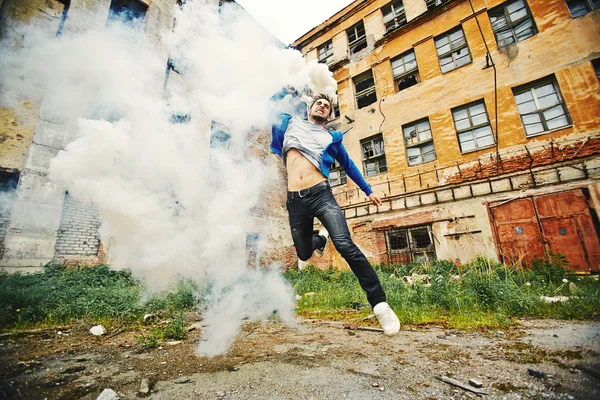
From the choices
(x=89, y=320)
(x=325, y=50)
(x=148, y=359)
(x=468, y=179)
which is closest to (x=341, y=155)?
(x=148, y=359)

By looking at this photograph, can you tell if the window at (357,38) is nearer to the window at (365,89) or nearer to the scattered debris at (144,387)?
the window at (365,89)

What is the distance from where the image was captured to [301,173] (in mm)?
2580

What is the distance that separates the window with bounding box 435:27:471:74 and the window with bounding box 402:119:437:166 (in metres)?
2.30

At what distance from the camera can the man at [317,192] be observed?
2207 millimetres

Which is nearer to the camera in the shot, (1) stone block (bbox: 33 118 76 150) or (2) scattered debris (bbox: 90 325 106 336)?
(2) scattered debris (bbox: 90 325 106 336)

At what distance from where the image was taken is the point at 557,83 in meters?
7.52

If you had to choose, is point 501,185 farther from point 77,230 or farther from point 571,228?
point 77,230

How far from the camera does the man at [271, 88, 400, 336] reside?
221cm

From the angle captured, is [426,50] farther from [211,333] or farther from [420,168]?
[211,333]

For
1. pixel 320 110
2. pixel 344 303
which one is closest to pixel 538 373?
pixel 320 110

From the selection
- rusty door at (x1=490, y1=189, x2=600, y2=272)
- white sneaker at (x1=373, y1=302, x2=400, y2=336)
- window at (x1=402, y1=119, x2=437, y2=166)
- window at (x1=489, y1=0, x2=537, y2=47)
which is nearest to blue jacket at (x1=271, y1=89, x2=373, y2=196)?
white sneaker at (x1=373, y1=302, x2=400, y2=336)

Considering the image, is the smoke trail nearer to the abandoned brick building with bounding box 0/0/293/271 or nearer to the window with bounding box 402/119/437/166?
the abandoned brick building with bounding box 0/0/293/271

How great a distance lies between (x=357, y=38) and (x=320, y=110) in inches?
483

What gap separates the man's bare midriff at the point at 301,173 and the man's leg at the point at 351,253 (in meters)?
0.27
